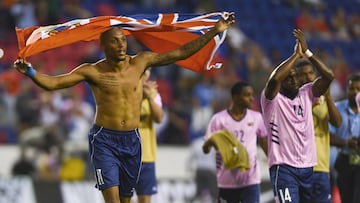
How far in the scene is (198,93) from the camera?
69.5 feet

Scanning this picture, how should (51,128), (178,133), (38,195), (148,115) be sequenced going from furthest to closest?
(178,133) < (51,128) < (38,195) < (148,115)

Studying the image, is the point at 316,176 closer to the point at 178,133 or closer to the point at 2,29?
the point at 178,133

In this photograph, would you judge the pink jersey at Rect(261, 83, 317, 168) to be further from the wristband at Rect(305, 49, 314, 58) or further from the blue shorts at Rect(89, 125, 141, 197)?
the blue shorts at Rect(89, 125, 141, 197)

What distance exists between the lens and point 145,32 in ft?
41.1

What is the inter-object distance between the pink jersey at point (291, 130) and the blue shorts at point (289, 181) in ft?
0.22

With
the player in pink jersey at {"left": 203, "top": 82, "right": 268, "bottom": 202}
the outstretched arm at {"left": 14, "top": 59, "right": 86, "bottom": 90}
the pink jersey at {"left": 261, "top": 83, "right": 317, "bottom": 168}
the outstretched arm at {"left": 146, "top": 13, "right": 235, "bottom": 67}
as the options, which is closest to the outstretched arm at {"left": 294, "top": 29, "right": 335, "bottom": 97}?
the pink jersey at {"left": 261, "top": 83, "right": 317, "bottom": 168}

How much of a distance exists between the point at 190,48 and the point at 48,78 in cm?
154

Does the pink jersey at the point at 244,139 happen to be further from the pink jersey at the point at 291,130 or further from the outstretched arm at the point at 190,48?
the outstretched arm at the point at 190,48

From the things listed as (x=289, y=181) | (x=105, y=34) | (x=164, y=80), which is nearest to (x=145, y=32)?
(x=105, y=34)

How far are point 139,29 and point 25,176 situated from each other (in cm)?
654

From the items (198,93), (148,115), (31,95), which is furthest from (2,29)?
(148,115)

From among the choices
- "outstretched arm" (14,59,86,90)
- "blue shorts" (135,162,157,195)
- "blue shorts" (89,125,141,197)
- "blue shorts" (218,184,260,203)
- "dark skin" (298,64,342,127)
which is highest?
Answer: "outstretched arm" (14,59,86,90)

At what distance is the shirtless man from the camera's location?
1120cm

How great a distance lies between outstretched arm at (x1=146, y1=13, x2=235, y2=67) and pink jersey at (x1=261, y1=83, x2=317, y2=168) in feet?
4.05
